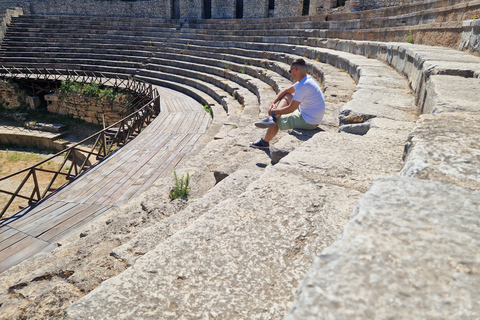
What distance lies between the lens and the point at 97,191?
5887 millimetres

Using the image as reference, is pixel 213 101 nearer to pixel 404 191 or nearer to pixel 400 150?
pixel 400 150

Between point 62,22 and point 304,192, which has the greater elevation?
point 62,22

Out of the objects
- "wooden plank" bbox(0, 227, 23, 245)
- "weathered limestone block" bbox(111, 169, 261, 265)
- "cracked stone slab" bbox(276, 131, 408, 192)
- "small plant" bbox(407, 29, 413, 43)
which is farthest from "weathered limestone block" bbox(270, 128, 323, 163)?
"small plant" bbox(407, 29, 413, 43)

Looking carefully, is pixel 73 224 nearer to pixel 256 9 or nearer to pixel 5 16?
pixel 256 9

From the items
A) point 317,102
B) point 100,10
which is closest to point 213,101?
point 317,102

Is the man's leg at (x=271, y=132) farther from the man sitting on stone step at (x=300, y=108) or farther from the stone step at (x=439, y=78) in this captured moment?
the stone step at (x=439, y=78)

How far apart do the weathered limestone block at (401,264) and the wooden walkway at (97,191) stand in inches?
182

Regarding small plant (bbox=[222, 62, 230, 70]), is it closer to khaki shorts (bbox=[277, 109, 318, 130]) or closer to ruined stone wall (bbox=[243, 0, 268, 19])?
ruined stone wall (bbox=[243, 0, 268, 19])

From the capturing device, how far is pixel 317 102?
12.9 feet

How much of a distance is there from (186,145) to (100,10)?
71.6ft

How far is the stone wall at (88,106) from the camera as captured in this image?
50.2ft

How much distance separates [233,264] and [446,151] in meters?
1.12

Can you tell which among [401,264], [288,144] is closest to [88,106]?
[288,144]

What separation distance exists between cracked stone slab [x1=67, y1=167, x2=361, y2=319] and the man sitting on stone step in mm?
2291
